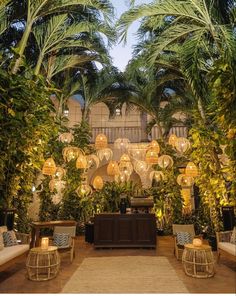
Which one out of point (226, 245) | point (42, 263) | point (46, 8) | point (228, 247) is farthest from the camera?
point (46, 8)

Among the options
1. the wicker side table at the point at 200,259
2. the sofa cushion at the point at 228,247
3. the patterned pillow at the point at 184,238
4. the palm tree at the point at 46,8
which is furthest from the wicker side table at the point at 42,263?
the palm tree at the point at 46,8

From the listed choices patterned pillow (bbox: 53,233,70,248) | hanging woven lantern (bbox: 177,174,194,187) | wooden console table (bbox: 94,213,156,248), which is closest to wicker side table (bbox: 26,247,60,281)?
patterned pillow (bbox: 53,233,70,248)

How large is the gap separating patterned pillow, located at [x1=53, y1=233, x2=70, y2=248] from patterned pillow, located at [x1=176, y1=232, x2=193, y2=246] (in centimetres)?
215

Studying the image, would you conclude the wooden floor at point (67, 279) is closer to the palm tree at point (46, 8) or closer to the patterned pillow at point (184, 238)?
the patterned pillow at point (184, 238)

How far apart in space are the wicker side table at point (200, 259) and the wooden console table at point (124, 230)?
2387mm

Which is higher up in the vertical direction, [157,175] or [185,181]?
[157,175]

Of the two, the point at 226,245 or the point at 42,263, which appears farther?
the point at 226,245

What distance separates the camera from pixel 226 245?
175 inches

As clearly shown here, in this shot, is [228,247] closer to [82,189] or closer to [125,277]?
[125,277]

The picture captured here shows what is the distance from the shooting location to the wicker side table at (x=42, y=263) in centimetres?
381

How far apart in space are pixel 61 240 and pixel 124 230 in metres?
1.95

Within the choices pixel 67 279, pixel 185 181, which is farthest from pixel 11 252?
pixel 185 181

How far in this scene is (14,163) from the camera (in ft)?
16.5

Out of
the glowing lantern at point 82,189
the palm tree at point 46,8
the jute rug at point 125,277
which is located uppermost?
the palm tree at point 46,8
